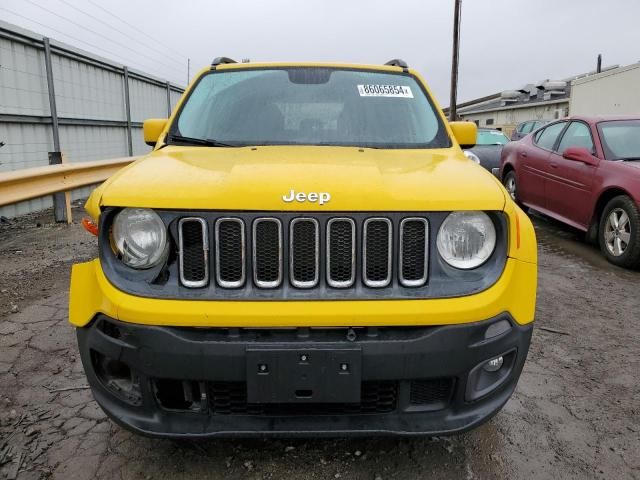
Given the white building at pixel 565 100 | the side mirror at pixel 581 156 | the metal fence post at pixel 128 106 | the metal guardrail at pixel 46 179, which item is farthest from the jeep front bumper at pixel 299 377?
the white building at pixel 565 100

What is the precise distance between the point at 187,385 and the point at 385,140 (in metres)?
1.67

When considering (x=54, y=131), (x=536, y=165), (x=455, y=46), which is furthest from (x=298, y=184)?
(x=455, y=46)

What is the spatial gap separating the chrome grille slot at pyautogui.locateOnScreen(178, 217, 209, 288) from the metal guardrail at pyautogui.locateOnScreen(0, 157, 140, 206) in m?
4.26

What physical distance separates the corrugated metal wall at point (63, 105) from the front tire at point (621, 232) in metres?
Result: 6.70

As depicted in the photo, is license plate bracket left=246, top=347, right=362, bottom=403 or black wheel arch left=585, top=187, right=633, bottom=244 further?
black wheel arch left=585, top=187, right=633, bottom=244

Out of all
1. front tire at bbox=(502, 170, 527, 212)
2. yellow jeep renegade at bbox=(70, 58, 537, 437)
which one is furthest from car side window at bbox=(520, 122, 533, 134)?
yellow jeep renegade at bbox=(70, 58, 537, 437)

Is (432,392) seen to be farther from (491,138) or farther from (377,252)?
(491,138)

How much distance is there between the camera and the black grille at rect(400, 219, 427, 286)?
190 cm

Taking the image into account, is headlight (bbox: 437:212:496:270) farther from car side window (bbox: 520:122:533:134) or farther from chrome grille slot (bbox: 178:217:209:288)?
car side window (bbox: 520:122:533:134)

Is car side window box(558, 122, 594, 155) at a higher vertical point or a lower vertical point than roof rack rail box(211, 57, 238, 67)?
lower

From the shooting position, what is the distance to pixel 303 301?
5.97 ft

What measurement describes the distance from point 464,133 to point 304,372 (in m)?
1.97

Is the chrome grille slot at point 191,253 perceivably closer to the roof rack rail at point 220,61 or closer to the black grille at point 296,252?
the black grille at point 296,252

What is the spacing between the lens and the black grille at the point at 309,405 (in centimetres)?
190
